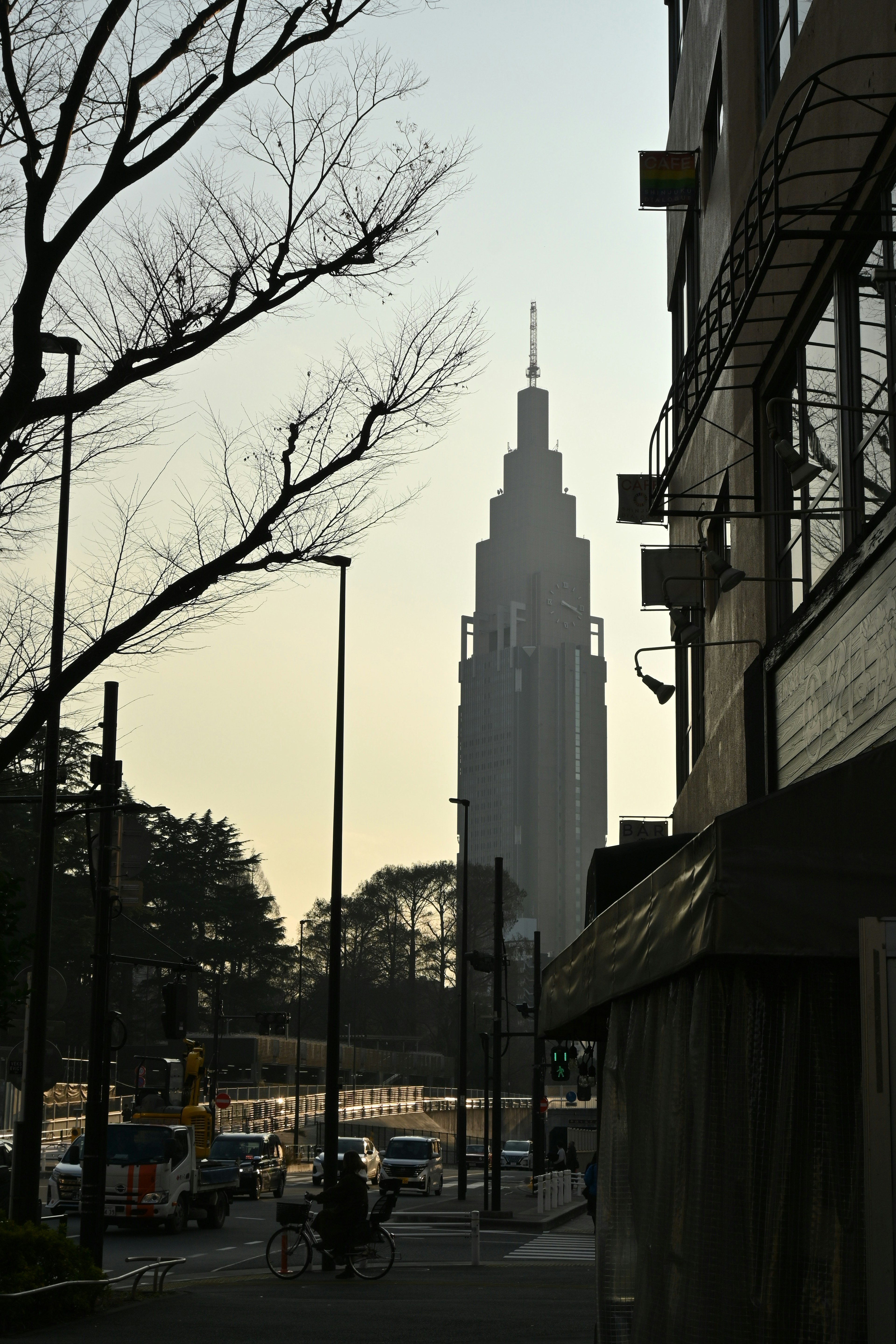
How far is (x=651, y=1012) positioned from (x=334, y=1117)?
18.7 meters

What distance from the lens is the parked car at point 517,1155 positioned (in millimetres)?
68938

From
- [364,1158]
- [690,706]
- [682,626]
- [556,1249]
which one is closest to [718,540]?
[682,626]

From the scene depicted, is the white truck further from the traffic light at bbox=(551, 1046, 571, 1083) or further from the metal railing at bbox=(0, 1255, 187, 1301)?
the metal railing at bbox=(0, 1255, 187, 1301)

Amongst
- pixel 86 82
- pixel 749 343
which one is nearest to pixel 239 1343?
pixel 749 343

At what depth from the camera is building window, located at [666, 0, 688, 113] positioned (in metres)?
25.3

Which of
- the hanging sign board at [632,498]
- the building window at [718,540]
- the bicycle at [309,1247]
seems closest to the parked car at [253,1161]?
the bicycle at [309,1247]

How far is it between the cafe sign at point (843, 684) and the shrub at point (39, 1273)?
830 centimetres

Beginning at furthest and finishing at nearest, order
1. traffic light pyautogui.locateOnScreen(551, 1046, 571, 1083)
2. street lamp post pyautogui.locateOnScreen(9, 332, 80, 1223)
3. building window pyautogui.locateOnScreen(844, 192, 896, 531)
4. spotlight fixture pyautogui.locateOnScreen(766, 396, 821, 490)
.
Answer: traffic light pyautogui.locateOnScreen(551, 1046, 571, 1083), street lamp post pyautogui.locateOnScreen(9, 332, 80, 1223), spotlight fixture pyautogui.locateOnScreen(766, 396, 821, 490), building window pyautogui.locateOnScreen(844, 192, 896, 531)

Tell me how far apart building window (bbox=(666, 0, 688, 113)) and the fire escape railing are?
12.9 metres

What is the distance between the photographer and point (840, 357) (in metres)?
11.0

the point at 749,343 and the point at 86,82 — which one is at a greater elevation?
the point at 86,82

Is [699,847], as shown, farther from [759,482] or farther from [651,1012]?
[759,482]

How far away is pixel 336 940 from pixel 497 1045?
628 inches

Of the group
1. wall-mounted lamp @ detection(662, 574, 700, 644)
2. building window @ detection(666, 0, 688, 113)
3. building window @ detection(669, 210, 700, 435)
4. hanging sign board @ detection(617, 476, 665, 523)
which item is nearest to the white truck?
hanging sign board @ detection(617, 476, 665, 523)
